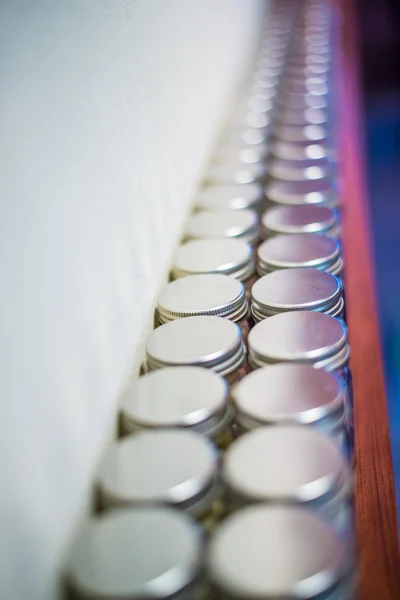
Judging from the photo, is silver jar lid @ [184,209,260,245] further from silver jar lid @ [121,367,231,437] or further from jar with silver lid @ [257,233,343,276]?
silver jar lid @ [121,367,231,437]

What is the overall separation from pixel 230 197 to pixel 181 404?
1.58ft

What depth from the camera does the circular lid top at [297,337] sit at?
0.59m

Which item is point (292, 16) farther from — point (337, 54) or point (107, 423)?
point (107, 423)

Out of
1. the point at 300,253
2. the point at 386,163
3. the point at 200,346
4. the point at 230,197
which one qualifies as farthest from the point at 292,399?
the point at 386,163

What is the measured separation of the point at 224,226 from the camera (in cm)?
87

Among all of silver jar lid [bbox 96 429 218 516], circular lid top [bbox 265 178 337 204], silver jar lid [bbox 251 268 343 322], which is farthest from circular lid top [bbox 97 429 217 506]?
circular lid top [bbox 265 178 337 204]

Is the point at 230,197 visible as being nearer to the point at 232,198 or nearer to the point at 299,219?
the point at 232,198

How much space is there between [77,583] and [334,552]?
0.51ft

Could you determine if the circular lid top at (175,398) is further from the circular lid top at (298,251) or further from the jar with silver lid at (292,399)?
the circular lid top at (298,251)

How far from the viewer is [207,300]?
2.27 ft

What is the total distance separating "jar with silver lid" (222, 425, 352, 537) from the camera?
1.46 feet

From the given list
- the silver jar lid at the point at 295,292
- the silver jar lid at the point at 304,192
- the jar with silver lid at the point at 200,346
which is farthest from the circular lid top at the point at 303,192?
the jar with silver lid at the point at 200,346

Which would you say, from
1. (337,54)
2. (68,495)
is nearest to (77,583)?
(68,495)

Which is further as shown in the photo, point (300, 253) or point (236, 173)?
point (236, 173)
